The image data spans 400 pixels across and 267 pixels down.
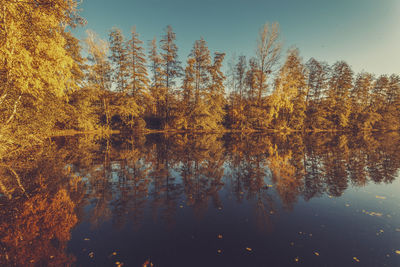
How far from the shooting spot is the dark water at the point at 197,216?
10.9 ft

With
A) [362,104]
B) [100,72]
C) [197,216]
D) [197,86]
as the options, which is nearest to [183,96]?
[197,86]

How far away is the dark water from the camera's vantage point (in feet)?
10.9

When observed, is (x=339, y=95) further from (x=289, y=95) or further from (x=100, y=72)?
(x=100, y=72)

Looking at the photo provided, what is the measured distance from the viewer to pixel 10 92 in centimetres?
962

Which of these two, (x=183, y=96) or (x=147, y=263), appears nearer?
(x=147, y=263)

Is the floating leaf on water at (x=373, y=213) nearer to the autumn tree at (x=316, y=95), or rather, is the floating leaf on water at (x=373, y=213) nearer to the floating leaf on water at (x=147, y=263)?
the floating leaf on water at (x=147, y=263)

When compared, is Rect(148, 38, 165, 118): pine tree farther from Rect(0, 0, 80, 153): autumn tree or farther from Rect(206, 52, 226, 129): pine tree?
Rect(0, 0, 80, 153): autumn tree

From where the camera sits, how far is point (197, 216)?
15.8ft

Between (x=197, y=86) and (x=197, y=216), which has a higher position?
(x=197, y=86)

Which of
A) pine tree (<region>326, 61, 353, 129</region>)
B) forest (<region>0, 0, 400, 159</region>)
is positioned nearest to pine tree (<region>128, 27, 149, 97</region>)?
forest (<region>0, 0, 400, 159</region>)

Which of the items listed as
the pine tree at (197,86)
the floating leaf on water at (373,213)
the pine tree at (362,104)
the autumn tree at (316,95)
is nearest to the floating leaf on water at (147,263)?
the floating leaf on water at (373,213)

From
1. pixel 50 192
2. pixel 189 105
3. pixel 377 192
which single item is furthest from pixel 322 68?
pixel 50 192

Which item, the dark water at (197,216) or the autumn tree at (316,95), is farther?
the autumn tree at (316,95)

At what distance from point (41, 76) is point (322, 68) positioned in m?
49.8
